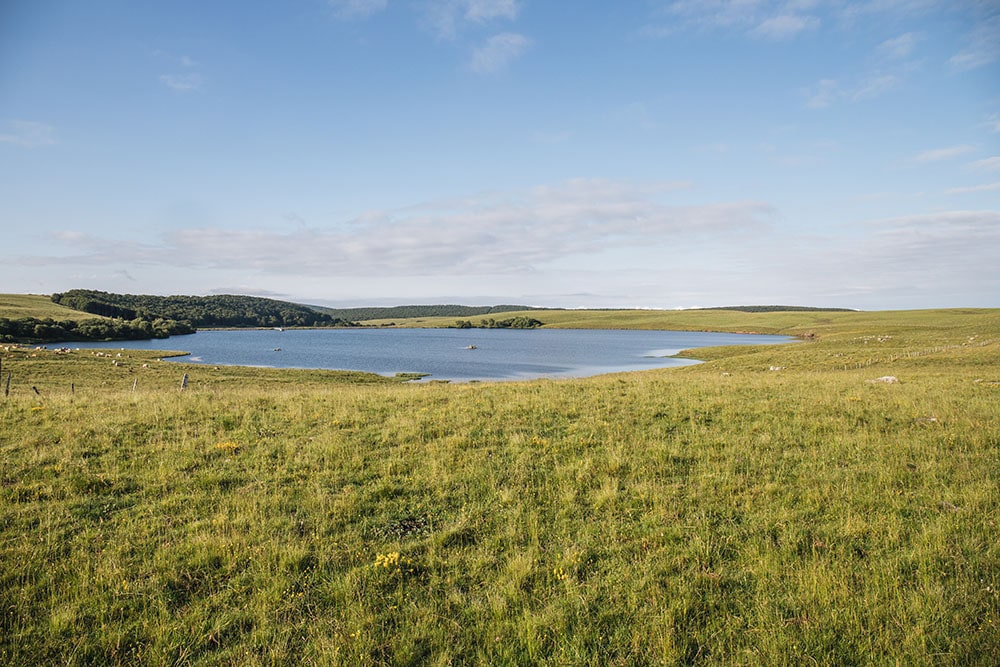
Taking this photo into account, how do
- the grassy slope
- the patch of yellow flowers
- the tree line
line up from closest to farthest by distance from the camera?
the patch of yellow flowers
the tree line
the grassy slope

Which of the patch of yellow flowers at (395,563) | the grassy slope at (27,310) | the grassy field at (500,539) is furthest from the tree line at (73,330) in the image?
the patch of yellow flowers at (395,563)

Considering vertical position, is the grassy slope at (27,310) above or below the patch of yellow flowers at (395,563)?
above

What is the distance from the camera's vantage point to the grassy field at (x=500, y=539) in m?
5.21

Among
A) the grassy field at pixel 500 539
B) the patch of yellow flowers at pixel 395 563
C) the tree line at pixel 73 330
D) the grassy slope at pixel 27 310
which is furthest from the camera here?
the grassy slope at pixel 27 310

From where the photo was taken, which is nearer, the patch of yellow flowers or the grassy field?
the grassy field

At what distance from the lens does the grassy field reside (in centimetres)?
521

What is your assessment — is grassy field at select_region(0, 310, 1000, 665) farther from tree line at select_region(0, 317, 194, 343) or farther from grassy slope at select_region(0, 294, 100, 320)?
grassy slope at select_region(0, 294, 100, 320)

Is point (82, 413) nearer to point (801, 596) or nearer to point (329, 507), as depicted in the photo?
point (329, 507)

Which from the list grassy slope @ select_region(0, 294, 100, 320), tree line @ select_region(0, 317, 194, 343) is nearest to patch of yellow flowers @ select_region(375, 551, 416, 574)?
tree line @ select_region(0, 317, 194, 343)

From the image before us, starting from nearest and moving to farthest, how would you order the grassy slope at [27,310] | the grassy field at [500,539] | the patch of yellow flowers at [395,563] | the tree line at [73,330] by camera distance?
the grassy field at [500,539], the patch of yellow flowers at [395,563], the tree line at [73,330], the grassy slope at [27,310]

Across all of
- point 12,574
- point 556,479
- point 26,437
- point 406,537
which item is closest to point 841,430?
point 556,479

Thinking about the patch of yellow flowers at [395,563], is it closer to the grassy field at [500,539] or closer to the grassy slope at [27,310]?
the grassy field at [500,539]

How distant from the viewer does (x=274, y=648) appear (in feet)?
16.7

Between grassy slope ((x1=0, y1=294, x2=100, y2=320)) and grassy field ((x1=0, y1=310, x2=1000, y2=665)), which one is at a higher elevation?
grassy slope ((x1=0, y1=294, x2=100, y2=320))
